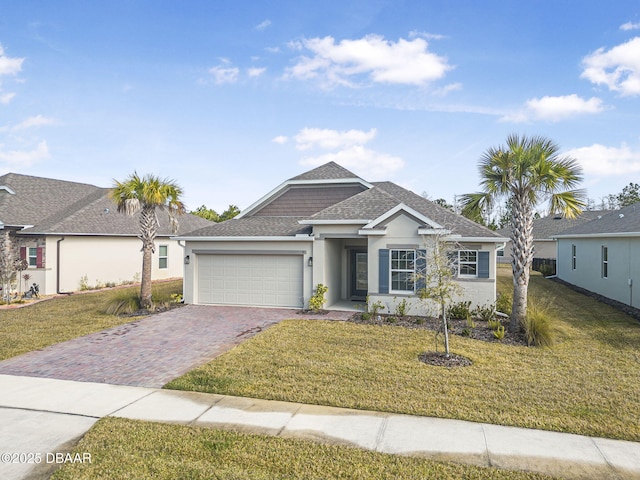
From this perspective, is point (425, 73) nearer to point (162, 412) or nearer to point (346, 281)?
point (346, 281)

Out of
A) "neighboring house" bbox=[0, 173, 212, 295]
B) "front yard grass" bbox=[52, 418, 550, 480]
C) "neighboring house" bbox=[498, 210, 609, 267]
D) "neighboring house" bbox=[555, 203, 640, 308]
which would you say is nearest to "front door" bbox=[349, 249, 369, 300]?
"neighboring house" bbox=[555, 203, 640, 308]

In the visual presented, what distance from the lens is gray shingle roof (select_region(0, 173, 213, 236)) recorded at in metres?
19.6

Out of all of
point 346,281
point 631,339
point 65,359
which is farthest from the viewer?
point 346,281

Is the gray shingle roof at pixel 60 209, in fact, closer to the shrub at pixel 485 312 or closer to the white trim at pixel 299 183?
the white trim at pixel 299 183

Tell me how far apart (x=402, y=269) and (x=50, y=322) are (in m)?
12.6

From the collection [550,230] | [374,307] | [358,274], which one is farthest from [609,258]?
[550,230]

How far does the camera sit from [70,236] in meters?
19.7

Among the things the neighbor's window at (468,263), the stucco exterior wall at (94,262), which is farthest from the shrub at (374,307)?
the stucco exterior wall at (94,262)

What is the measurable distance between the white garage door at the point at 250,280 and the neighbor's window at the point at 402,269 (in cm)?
384

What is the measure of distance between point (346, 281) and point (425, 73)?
10.8 m

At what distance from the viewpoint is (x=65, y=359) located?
884cm

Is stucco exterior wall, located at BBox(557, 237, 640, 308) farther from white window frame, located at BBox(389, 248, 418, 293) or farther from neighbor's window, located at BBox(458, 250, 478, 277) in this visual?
white window frame, located at BBox(389, 248, 418, 293)

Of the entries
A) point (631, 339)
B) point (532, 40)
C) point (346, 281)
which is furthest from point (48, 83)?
point (631, 339)

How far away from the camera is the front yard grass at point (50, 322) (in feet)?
33.9
